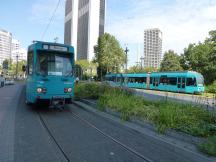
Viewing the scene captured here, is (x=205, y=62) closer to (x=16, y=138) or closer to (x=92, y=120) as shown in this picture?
(x=92, y=120)

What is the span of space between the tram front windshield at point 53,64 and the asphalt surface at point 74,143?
107 inches

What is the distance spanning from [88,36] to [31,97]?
82693mm

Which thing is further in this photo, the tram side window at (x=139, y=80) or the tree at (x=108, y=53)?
the tree at (x=108, y=53)

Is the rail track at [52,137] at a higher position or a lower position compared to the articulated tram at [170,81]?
lower

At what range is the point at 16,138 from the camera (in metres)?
7.15

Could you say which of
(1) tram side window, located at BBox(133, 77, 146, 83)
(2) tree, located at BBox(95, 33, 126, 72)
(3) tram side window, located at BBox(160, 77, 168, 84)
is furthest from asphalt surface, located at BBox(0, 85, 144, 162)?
(2) tree, located at BBox(95, 33, 126, 72)

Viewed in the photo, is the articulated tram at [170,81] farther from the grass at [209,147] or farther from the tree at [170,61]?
the tree at [170,61]

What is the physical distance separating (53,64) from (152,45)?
3797 inches

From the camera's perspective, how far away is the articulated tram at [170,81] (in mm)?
31672

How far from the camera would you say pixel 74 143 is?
6.84 metres

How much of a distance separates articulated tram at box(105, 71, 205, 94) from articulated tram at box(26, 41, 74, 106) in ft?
45.2

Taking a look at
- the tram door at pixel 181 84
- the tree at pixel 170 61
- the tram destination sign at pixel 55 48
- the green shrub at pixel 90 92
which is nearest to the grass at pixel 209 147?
the tram destination sign at pixel 55 48

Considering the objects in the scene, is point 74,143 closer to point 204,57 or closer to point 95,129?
point 95,129

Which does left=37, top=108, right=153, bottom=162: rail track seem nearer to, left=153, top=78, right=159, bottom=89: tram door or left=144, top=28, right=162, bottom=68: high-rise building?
left=153, top=78, right=159, bottom=89: tram door
